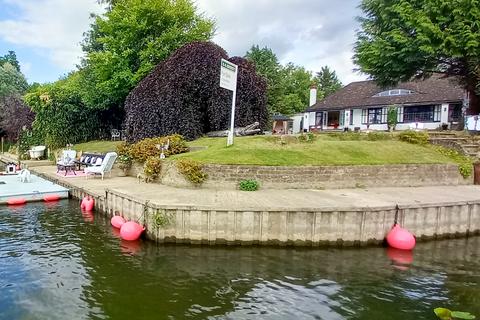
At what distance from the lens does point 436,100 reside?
29.2 meters

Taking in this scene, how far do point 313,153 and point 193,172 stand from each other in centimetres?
488

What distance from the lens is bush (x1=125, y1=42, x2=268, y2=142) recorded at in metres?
20.7

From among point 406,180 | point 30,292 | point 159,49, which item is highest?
point 159,49

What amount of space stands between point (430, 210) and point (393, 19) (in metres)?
15.1

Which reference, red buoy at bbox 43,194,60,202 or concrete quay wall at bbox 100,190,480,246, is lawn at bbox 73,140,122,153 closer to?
red buoy at bbox 43,194,60,202

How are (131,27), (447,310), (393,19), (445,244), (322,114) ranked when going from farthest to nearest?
(322,114) → (131,27) → (393,19) → (445,244) → (447,310)

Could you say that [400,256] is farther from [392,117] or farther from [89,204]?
[392,117]

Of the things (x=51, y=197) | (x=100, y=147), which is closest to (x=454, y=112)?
(x=100, y=147)

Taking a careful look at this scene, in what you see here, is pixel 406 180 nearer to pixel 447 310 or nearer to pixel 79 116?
pixel 447 310

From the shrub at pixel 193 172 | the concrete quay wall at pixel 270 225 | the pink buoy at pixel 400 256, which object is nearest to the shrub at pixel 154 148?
the shrub at pixel 193 172

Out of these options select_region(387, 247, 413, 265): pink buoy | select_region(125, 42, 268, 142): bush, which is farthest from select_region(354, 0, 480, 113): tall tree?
select_region(387, 247, 413, 265): pink buoy

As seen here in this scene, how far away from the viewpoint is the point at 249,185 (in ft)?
40.6

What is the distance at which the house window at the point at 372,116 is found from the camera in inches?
1298

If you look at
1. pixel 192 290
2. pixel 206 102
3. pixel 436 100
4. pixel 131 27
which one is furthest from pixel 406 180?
pixel 131 27
